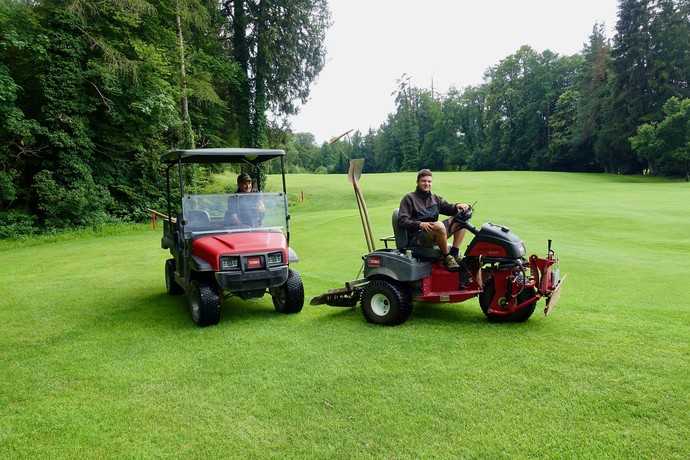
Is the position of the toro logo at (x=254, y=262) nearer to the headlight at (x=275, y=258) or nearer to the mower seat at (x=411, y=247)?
the headlight at (x=275, y=258)

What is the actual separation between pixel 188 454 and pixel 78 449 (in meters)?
0.74

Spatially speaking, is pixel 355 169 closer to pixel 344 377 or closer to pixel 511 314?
pixel 511 314

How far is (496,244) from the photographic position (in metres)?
5.00

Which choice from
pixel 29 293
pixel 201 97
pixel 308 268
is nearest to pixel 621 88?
pixel 201 97

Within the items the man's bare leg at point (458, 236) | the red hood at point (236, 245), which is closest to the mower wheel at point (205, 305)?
the red hood at point (236, 245)

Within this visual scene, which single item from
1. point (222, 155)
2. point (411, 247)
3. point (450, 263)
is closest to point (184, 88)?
point (222, 155)

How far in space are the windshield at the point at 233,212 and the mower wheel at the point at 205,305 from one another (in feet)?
A: 2.74

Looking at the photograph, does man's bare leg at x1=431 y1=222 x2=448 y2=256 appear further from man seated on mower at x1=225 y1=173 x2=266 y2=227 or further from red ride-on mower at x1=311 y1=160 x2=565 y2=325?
man seated on mower at x1=225 y1=173 x2=266 y2=227

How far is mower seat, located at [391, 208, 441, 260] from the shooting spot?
540 cm

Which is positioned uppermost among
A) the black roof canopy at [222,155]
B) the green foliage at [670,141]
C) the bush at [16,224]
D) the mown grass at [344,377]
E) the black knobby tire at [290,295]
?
the green foliage at [670,141]

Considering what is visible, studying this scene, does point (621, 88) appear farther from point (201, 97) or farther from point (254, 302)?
point (254, 302)

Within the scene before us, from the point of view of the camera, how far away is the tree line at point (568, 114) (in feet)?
130

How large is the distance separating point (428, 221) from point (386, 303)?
107 cm

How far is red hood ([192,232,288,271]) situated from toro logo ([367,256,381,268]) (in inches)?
40.2
